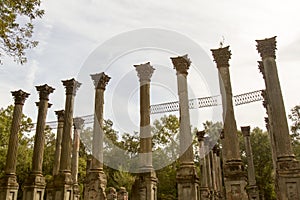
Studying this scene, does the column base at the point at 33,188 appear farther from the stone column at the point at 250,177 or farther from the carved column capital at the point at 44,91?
the stone column at the point at 250,177

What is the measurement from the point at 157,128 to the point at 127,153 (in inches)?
229

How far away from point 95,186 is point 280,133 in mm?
9840

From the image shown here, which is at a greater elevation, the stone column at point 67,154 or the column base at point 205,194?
the stone column at point 67,154

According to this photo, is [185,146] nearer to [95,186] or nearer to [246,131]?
[95,186]

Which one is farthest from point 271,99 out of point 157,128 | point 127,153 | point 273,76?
point 127,153

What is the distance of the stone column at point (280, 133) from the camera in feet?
44.2

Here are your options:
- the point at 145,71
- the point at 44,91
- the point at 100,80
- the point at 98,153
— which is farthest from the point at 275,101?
the point at 44,91

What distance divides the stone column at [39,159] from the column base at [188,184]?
31.0ft

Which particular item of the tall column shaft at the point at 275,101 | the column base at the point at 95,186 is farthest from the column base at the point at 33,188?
the tall column shaft at the point at 275,101

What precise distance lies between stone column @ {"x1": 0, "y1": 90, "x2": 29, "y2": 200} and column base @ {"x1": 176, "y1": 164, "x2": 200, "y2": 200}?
36.7 feet

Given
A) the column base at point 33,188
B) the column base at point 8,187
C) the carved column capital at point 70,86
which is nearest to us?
the column base at point 33,188

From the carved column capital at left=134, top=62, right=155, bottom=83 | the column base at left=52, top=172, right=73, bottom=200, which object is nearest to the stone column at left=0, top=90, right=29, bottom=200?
the column base at left=52, top=172, right=73, bottom=200

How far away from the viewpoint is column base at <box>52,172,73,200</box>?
18.3 m

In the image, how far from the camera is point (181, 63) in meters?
17.8
